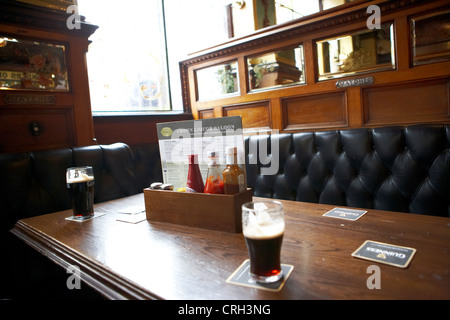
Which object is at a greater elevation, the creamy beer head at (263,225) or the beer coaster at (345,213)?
the creamy beer head at (263,225)

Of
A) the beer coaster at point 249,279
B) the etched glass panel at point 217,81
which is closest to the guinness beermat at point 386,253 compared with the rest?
the beer coaster at point 249,279

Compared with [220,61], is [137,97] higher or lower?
lower

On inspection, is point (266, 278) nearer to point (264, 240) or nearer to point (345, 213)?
point (264, 240)

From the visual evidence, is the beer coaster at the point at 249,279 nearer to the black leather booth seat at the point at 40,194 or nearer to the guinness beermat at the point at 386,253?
the guinness beermat at the point at 386,253

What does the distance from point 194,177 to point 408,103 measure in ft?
5.11

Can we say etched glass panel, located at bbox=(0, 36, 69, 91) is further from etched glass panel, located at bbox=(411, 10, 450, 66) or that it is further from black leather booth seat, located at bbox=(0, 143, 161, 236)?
etched glass panel, located at bbox=(411, 10, 450, 66)

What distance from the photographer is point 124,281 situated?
26.7 inches

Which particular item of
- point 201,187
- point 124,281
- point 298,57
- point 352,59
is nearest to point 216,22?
point 298,57

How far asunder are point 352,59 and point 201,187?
63.0 inches

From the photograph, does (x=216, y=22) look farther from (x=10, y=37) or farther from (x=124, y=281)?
(x=124, y=281)

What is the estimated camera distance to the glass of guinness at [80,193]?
4.01 feet

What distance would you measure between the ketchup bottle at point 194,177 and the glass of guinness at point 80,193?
440 mm

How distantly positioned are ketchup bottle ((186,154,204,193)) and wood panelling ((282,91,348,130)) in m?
1.46

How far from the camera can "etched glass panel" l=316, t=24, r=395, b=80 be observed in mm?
1996
